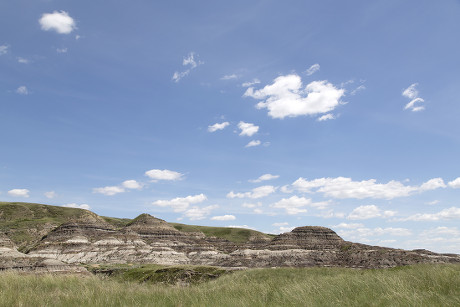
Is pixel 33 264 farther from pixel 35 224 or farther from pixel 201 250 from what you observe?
pixel 35 224

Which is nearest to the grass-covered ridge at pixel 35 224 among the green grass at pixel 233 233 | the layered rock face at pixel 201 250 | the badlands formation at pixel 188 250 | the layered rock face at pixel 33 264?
the green grass at pixel 233 233

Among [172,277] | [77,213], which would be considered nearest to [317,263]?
[172,277]

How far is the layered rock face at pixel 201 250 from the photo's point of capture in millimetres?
82000

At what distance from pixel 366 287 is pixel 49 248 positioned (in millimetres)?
103081

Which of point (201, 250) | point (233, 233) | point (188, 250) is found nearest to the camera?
point (201, 250)

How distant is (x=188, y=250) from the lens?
4402 inches

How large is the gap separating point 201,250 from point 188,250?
15.2 ft

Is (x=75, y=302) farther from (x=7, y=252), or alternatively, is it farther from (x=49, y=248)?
(x=49, y=248)

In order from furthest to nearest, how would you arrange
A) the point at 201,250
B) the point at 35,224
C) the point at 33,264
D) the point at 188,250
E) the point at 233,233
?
the point at 233,233 → the point at 35,224 → the point at 188,250 → the point at 201,250 → the point at 33,264

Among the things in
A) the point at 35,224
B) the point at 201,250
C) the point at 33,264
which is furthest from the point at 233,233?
the point at 33,264

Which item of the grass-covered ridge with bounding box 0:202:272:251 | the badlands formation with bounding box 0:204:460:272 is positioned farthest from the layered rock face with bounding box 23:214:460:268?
the grass-covered ridge with bounding box 0:202:272:251

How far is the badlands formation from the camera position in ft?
263

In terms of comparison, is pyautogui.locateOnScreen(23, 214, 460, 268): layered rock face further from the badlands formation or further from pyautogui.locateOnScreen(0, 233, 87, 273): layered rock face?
pyautogui.locateOnScreen(0, 233, 87, 273): layered rock face

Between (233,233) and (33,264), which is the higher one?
(233,233)
